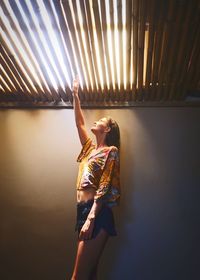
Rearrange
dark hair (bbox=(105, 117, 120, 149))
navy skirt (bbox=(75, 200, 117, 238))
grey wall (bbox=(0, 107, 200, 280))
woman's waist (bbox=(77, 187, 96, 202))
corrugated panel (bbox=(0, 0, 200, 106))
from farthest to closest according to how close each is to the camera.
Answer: dark hair (bbox=(105, 117, 120, 149)) < grey wall (bbox=(0, 107, 200, 280)) < woman's waist (bbox=(77, 187, 96, 202)) < navy skirt (bbox=(75, 200, 117, 238)) < corrugated panel (bbox=(0, 0, 200, 106))

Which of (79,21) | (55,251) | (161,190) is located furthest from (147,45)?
(55,251)

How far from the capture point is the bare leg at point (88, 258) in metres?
1.92

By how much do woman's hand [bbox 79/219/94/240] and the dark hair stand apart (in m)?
0.70

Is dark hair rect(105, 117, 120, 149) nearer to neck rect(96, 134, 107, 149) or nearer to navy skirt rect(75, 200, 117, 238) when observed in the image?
neck rect(96, 134, 107, 149)

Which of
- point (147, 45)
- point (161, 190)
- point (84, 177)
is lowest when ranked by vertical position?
point (161, 190)

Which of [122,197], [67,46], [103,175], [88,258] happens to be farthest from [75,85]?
[88,258]

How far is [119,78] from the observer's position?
2477mm

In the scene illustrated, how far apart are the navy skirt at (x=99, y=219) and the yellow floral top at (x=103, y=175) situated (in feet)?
0.22

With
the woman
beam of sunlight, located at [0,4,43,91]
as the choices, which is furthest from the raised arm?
beam of sunlight, located at [0,4,43,91]

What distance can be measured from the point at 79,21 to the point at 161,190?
1391 mm

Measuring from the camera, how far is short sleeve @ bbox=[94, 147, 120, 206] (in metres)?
2.03

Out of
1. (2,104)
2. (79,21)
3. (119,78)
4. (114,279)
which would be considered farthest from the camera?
(2,104)

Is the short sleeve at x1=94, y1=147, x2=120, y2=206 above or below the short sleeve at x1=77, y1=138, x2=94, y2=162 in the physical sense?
below

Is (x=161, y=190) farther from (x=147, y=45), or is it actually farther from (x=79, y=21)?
(x=79, y=21)
